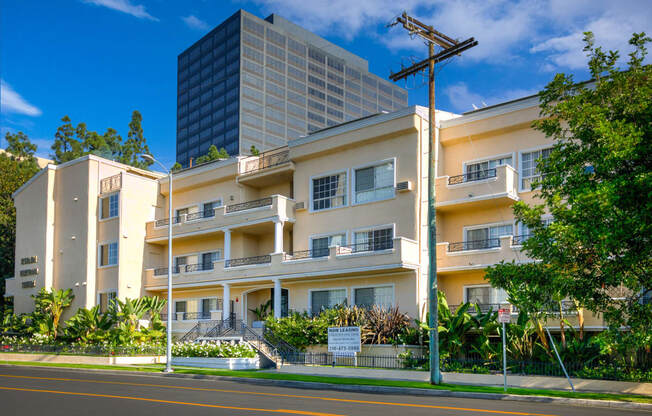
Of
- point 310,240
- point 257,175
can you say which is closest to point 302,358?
point 310,240

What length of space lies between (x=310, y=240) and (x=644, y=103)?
66.6 ft

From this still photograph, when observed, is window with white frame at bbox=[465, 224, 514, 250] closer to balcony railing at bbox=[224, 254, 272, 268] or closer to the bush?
balcony railing at bbox=[224, 254, 272, 268]

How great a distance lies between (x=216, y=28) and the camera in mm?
151625

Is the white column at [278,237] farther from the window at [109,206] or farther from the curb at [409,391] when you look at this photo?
the window at [109,206]

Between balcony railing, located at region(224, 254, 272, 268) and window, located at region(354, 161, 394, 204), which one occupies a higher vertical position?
window, located at region(354, 161, 394, 204)

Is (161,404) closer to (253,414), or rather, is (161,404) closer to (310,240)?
(253,414)

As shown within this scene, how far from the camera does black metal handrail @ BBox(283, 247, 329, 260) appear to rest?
110ft

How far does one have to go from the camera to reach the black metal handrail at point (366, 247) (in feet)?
104

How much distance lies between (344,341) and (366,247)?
→ 6.00 meters

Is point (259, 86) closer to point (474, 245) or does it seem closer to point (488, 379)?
point (474, 245)

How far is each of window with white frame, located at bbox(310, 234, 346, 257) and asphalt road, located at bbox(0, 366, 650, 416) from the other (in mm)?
12899

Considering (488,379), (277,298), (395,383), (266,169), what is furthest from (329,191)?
(488,379)

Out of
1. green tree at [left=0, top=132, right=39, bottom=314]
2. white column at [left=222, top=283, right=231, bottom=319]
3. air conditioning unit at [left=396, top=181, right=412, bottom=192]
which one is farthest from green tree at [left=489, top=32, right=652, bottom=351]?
green tree at [left=0, top=132, right=39, bottom=314]

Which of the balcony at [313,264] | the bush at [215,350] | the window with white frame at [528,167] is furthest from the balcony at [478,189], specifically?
the bush at [215,350]
